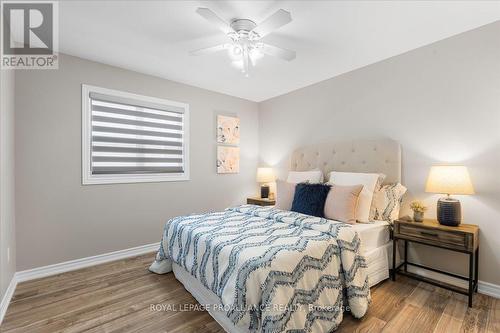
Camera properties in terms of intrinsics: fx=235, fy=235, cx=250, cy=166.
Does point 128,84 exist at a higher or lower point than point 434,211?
higher

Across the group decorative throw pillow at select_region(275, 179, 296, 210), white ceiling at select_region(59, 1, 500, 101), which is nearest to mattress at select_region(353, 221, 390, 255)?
decorative throw pillow at select_region(275, 179, 296, 210)

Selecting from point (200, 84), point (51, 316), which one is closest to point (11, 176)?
point (51, 316)

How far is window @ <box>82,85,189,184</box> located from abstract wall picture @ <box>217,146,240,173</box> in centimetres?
61

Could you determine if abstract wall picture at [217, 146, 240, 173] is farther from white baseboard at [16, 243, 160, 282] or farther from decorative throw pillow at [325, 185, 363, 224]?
decorative throw pillow at [325, 185, 363, 224]

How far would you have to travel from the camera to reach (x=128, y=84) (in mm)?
3195

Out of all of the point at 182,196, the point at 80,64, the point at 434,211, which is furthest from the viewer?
the point at 182,196

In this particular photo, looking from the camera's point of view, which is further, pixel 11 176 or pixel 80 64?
pixel 80 64

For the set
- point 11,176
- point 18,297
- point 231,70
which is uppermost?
point 231,70

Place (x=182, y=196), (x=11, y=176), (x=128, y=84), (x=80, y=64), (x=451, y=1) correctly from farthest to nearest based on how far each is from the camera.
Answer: (x=182, y=196) → (x=128, y=84) → (x=80, y=64) → (x=11, y=176) → (x=451, y=1)

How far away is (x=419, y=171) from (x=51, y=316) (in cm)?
377

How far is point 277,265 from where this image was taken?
4.85 feet

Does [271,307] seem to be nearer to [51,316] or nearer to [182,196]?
[51,316]

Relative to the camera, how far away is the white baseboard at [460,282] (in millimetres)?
2158

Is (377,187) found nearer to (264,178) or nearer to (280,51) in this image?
(280,51)
